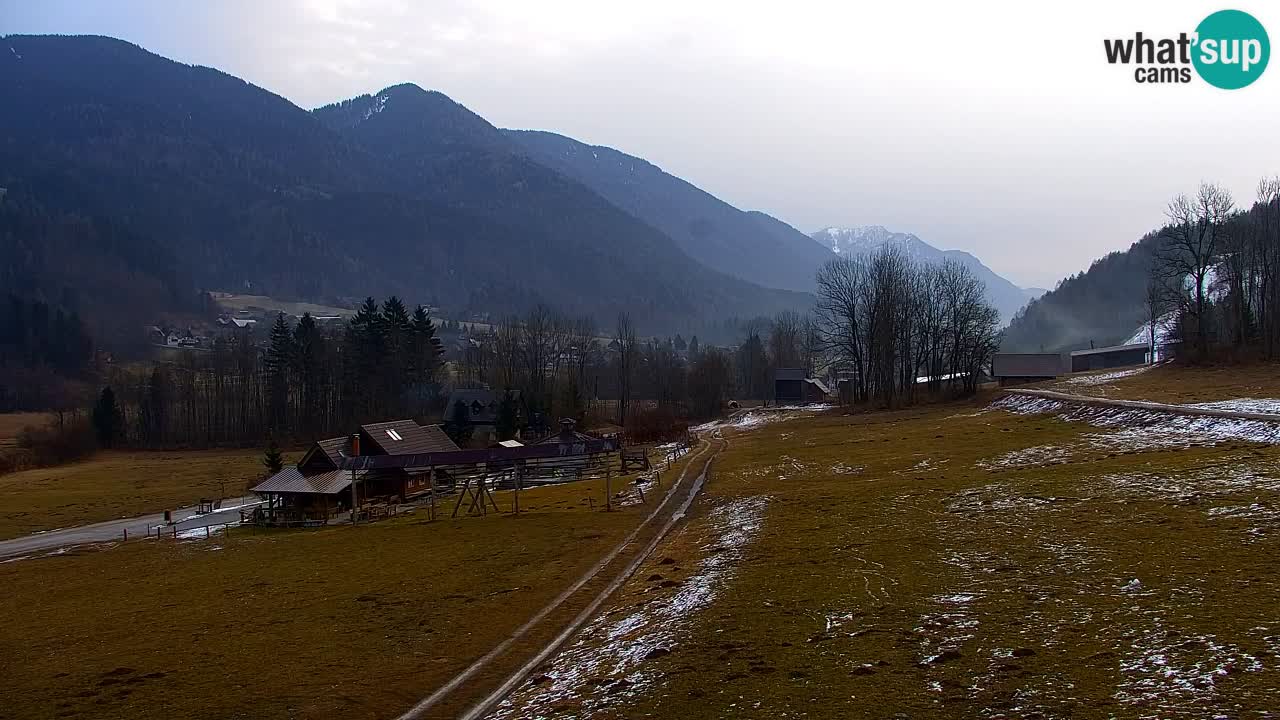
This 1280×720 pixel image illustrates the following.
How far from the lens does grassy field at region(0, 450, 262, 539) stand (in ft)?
236

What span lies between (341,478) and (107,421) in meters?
95.6

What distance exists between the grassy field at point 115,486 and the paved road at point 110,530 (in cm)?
305

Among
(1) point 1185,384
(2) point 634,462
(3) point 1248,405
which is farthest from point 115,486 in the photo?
(1) point 1185,384

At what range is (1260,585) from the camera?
700 inches

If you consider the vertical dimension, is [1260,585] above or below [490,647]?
above

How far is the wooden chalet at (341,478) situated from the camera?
63094mm

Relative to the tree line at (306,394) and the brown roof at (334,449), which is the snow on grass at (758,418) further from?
the tree line at (306,394)

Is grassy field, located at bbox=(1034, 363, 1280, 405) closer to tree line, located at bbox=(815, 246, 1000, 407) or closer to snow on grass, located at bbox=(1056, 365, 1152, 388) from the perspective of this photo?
snow on grass, located at bbox=(1056, 365, 1152, 388)

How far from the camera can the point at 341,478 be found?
65.6 m

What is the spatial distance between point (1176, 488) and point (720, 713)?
895 inches

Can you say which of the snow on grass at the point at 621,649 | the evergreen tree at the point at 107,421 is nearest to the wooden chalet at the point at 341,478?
the snow on grass at the point at 621,649

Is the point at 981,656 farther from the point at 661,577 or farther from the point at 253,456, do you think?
the point at 253,456

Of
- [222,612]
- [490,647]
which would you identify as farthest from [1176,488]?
[222,612]

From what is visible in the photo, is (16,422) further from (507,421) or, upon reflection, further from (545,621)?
(545,621)
